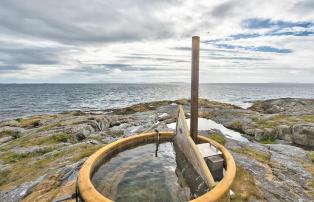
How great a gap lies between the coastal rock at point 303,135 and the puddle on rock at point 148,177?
13.7m

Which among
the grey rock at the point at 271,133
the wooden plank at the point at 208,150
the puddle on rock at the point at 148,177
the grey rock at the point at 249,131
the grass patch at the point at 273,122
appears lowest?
the grey rock at the point at 249,131

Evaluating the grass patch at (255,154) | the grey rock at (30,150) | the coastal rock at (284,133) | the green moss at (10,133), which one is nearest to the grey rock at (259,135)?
the coastal rock at (284,133)

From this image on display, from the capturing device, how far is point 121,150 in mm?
10781

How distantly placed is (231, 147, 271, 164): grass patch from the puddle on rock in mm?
4241

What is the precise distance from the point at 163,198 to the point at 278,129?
1782 centimetres

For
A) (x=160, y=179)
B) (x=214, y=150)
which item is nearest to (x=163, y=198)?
(x=160, y=179)

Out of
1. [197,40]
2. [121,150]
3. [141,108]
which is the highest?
[197,40]

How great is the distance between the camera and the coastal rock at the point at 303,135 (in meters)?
17.3

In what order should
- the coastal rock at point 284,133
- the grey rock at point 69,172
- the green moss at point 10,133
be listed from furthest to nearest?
1. the green moss at point 10,133
2. the coastal rock at point 284,133
3. the grey rock at point 69,172

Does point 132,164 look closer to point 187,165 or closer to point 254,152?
point 187,165

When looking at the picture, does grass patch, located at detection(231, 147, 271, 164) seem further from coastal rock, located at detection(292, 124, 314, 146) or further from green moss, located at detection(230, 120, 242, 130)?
green moss, located at detection(230, 120, 242, 130)

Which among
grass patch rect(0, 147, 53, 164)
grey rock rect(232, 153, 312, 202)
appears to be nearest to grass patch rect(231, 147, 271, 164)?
grey rock rect(232, 153, 312, 202)

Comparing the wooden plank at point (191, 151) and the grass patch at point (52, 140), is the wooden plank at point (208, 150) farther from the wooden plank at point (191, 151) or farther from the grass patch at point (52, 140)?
the grass patch at point (52, 140)

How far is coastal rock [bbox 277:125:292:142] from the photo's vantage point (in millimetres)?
18847
